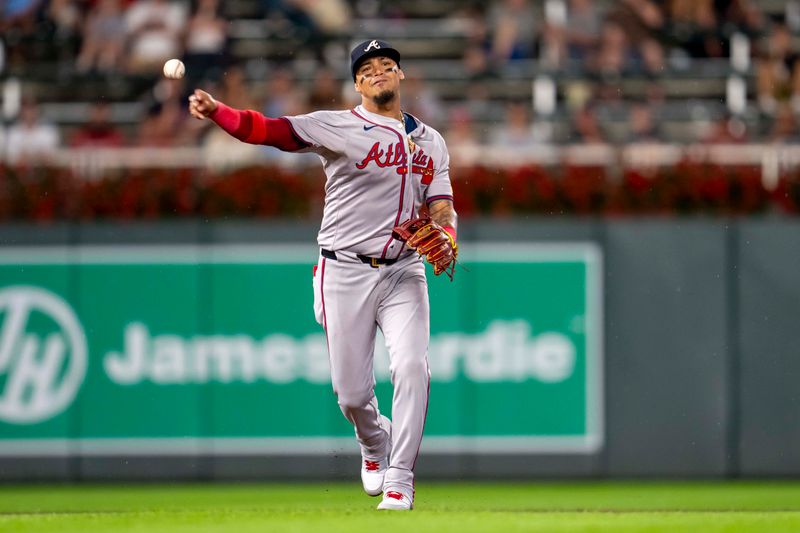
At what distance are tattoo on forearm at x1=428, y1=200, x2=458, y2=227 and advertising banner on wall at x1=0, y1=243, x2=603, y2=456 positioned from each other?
374 cm

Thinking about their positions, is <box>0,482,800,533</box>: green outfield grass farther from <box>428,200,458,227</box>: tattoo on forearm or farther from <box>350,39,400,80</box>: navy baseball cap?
<box>350,39,400,80</box>: navy baseball cap

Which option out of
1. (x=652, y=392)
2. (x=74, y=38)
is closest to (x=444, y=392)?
(x=652, y=392)

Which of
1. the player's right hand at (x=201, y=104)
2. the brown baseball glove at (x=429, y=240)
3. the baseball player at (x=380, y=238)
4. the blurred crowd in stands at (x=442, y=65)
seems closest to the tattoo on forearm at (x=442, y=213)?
the baseball player at (x=380, y=238)

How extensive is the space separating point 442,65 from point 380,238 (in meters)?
8.18

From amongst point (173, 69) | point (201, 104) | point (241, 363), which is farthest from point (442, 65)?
point (173, 69)

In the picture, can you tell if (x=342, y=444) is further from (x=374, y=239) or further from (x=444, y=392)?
(x=374, y=239)

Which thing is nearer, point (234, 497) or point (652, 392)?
point (234, 497)

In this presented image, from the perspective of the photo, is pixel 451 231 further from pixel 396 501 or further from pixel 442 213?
pixel 396 501

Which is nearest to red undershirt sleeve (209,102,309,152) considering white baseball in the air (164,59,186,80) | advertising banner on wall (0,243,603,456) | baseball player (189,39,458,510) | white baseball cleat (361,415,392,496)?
baseball player (189,39,458,510)

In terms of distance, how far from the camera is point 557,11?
15.0 meters

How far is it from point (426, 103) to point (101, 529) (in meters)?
7.76

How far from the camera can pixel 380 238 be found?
25.8 ft

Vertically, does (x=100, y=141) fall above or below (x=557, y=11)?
below

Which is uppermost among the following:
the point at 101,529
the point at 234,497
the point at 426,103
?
the point at 426,103
